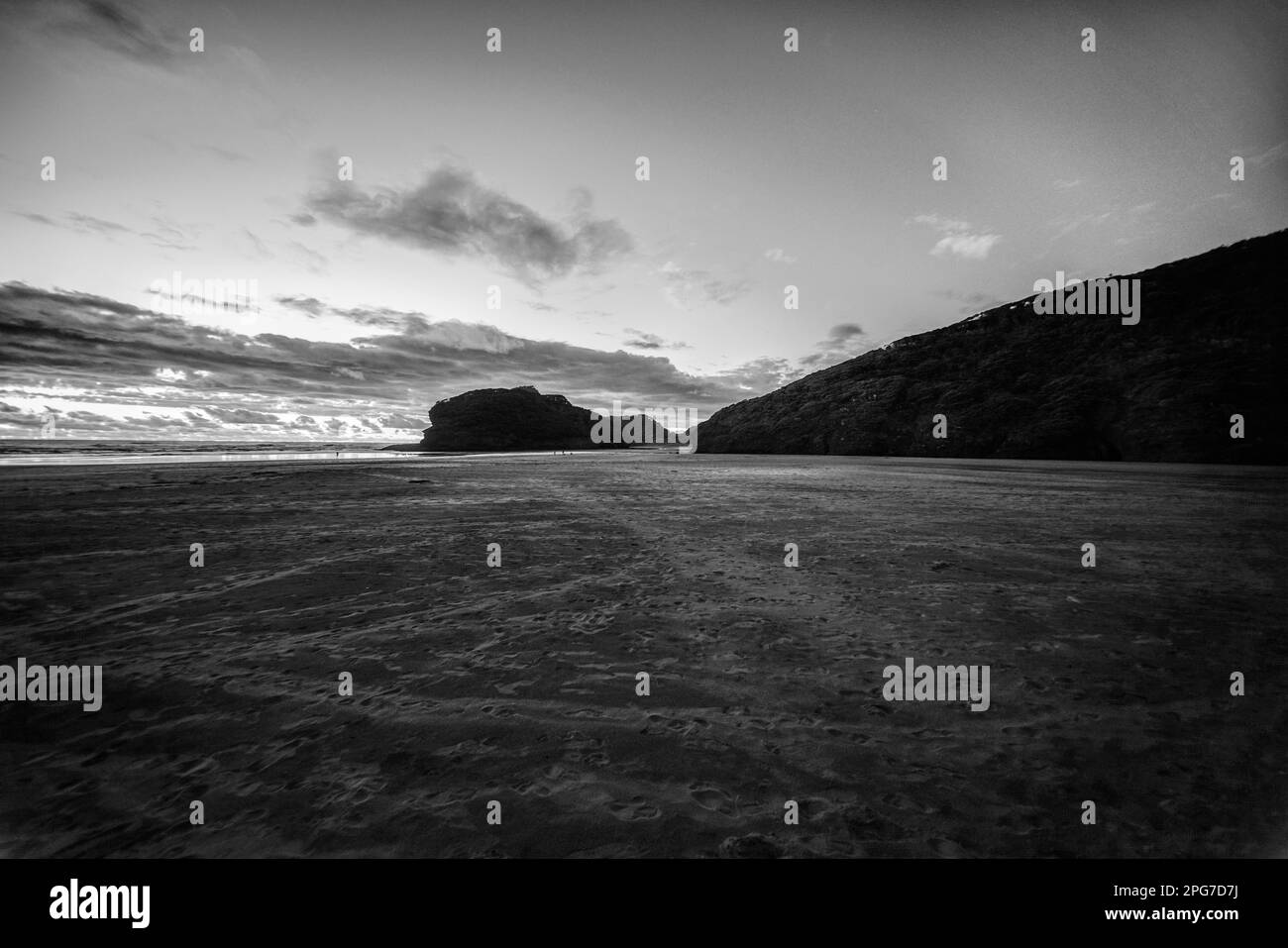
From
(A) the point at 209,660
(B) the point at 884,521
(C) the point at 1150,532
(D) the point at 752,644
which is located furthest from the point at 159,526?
(C) the point at 1150,532

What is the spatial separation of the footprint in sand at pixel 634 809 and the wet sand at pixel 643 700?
2 cm

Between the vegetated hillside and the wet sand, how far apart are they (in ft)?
186

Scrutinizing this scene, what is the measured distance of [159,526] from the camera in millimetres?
13172

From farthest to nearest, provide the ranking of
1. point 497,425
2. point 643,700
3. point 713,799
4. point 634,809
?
point 497,425, point 643,700, point 713,799, point 634,809

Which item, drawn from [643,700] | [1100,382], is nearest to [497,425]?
[1100,382]

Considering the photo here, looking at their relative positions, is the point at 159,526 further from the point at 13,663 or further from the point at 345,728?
the point at 345,728

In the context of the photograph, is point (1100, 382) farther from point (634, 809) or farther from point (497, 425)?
point (497, 425)

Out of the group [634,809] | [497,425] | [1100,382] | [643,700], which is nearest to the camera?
[634,809]

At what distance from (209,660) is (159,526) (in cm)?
1146

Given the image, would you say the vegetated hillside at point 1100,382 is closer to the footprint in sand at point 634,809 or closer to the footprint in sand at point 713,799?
the footprint in sand at point 713,799

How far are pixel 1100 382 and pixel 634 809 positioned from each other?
8142 cm

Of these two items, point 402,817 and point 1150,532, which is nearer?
point 402,817

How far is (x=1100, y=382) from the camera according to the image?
58.3 m

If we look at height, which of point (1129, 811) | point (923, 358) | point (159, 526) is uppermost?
point (923, 358)
